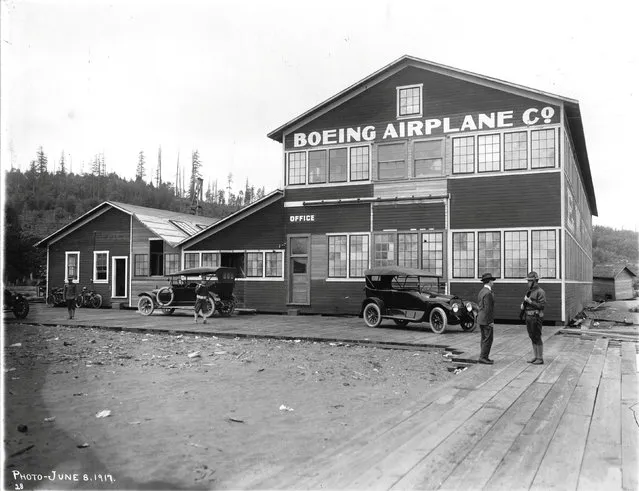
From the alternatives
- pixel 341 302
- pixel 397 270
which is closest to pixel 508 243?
pixel 397 270

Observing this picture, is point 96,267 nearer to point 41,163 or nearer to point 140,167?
point 41,163

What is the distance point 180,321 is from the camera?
794 inches

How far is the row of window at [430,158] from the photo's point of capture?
19297mm

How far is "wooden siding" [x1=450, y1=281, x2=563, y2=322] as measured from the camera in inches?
738

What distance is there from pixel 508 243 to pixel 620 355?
292 inches

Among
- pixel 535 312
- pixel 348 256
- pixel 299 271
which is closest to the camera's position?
pixel 535 312

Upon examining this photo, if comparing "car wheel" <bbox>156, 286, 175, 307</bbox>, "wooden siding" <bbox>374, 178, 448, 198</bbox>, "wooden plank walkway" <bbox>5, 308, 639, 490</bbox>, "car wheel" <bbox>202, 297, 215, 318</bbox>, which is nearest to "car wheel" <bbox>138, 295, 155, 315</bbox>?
"car wheel" <bbox>156, 286, 175, 307</bbox>

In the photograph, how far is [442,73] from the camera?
20734mm

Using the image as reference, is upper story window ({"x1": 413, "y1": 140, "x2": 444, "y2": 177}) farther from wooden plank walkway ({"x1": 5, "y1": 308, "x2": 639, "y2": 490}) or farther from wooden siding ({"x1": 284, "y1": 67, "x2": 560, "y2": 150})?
wooden plank walkway ({"x1": 5, "y1": 308, "x2": 639, "y2": 490})

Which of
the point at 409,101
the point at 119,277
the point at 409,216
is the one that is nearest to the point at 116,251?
the point at 119,277

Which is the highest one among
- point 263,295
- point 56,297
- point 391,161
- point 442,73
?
point 442,73

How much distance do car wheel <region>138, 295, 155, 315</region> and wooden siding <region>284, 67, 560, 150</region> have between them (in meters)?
9.12

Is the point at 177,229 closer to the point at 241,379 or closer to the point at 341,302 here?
the point at 341,302

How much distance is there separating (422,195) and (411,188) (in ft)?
1.69
